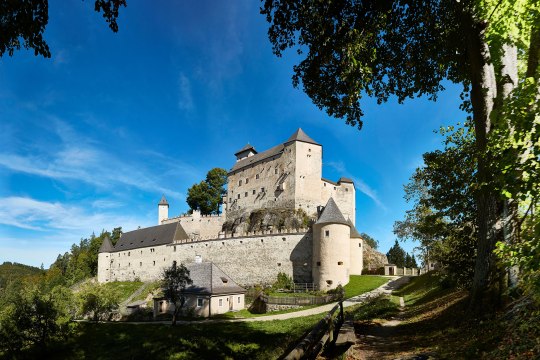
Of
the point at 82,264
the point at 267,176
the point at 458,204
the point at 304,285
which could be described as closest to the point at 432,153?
the point at 458,204

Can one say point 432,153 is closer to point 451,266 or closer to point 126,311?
point 451,266

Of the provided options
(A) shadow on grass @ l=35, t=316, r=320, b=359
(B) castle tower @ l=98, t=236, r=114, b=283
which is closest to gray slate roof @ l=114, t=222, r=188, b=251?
(B) castle tower @ l=98, t=236, r=114, b=283

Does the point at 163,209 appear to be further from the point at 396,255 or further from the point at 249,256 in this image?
the point at 396,255

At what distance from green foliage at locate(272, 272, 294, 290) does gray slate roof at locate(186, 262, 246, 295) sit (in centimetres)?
406

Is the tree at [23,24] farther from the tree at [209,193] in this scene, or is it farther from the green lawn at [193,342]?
the tree at [209,193]

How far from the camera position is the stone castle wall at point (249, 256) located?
133ft

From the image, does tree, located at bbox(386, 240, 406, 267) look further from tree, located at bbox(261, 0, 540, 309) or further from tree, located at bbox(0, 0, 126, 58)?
tree, located at bbox(0, 0, 126, 58)

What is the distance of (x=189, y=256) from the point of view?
51000 millimetres

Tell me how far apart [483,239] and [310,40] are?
269 inches

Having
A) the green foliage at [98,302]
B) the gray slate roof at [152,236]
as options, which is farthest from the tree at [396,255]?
the green foliage at [98,302]

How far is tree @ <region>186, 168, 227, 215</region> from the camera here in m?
74.1

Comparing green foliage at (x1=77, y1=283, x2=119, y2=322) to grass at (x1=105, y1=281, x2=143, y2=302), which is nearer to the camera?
green foliage at (x1=77, y1=283, x2=119, y2=322)

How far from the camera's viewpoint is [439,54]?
10695 mm

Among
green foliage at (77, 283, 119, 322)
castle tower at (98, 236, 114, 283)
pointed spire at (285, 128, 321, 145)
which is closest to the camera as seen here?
green foliage at (77, 283, 119, 322)
